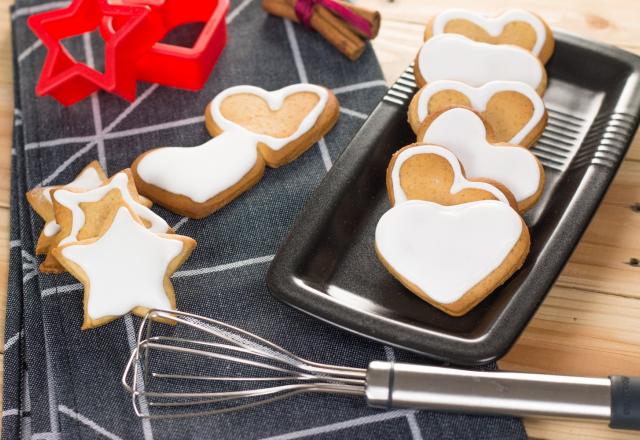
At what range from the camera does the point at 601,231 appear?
1.00 m

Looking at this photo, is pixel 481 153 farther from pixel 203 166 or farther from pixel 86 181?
pixel 86 181

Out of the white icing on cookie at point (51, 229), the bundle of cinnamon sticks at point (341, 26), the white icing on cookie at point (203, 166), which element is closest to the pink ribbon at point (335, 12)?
the bundle of cinnamon sticks at point (341, 26)

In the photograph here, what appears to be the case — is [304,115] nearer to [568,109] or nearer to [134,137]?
[134,137]

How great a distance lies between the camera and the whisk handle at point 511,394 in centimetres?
79

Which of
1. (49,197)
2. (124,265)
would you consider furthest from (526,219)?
(49,197)

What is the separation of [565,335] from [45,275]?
22.9 inches

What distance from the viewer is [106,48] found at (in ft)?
3.50

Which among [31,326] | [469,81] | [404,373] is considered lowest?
[31,326]

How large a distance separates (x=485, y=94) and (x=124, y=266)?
0.46 metres

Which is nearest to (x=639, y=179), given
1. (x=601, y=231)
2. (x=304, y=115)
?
(x=601, y=231)

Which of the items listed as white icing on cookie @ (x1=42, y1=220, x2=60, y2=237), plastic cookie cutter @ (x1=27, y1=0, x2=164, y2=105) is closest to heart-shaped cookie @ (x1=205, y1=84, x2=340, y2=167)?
plastic cookie cutter @ (x1=27, y1=0, x2=164, y2=105)

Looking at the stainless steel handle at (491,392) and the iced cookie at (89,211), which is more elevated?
the stainless steel handle at (491,392)

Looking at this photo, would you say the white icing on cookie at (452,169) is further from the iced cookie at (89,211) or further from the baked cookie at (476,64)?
the iced cookie at (89,211)

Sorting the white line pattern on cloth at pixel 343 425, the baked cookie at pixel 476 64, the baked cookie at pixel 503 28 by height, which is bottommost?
the white line pattern on cloth at pixel 343 425
